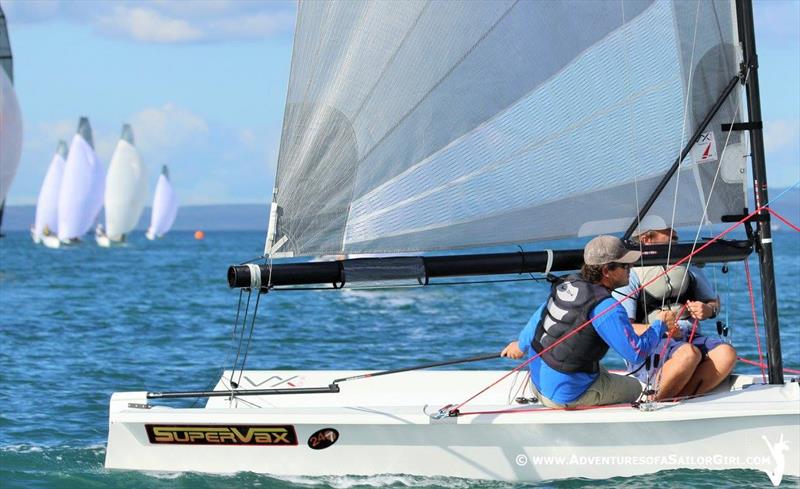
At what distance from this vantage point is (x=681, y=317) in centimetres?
654

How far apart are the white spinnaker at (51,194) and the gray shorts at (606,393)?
57.0 meters

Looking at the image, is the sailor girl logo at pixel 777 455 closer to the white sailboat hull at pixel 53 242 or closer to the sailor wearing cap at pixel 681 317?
the sailor wearing cap at pixel 681 317

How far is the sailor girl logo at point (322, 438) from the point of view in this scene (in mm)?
5711

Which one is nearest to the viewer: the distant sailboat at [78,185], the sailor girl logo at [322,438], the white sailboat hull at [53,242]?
the sailor girl logo at [322,438]

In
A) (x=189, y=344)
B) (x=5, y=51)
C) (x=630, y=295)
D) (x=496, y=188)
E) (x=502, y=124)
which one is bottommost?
(x=189, y=344)

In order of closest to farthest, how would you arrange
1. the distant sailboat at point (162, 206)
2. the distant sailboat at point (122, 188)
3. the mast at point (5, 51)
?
the mast at point (5, 51) → the distant sailboat at point (122, 188) → the distant sailboat at point (162, 206)

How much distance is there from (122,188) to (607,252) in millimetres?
56120

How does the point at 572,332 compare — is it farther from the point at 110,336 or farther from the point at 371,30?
the point at 110,336

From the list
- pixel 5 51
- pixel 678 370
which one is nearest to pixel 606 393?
pixel 678 370

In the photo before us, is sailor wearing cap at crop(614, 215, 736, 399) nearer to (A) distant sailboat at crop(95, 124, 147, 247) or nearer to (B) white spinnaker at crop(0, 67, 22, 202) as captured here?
(B) white spinnaker at crop(0, 67, 22, 202)

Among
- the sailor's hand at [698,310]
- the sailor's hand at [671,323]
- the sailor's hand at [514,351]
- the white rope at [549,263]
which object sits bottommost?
the sailor's hand at [514,351]

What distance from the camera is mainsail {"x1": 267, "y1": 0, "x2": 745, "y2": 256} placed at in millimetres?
6020

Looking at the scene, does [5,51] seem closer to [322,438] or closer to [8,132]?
[8,132]

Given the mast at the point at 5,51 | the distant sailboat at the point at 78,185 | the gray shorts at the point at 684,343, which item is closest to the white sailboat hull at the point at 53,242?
the distant sailboat at the point at 78,185
